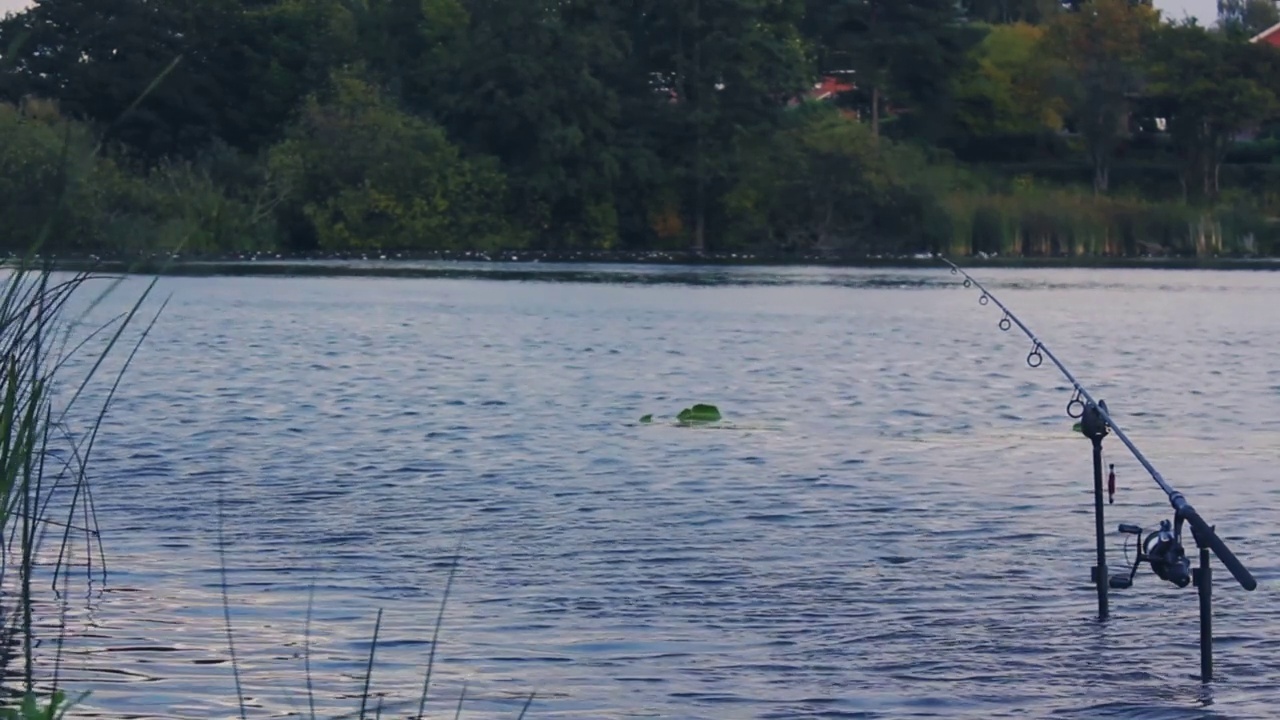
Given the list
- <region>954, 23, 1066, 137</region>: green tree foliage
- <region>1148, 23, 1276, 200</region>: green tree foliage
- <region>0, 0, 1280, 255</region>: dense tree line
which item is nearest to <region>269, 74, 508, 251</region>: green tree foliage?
<region>0, 0, 1280, 255</region>: dense tree line

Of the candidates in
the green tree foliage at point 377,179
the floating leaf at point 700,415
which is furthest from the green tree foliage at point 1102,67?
the floating leaf at point 700,415

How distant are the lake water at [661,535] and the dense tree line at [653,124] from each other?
4114cm

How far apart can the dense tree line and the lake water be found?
1620 inches

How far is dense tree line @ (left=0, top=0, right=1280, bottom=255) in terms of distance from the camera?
72.6 metres

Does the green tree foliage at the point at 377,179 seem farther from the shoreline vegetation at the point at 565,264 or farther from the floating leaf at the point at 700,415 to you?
the floating leaf at the point at 700,415

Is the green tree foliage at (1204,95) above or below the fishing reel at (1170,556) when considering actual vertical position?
above

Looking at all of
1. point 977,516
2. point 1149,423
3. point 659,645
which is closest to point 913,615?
point 659,645

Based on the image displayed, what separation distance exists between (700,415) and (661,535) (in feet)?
25.9

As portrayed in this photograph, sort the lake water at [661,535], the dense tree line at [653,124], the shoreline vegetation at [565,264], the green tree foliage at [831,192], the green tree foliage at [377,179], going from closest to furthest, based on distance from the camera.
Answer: the lake water at [661,535], the shoreline vegetation at [565,264], the dense tree line at [653,124], the green tree foliage at [831,192], the green tree foliage at [377,179]

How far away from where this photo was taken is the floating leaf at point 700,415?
22469 millimetres

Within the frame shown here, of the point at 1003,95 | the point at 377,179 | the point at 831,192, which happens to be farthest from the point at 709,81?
the point at 377,179

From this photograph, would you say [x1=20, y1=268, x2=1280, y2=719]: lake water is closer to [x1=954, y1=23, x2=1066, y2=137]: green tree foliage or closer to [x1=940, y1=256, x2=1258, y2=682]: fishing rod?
[x1=940, y1=256, x2=1258, y2=682]: fishing rod

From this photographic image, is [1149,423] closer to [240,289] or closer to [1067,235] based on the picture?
[240,289]

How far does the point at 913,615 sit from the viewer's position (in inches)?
475
